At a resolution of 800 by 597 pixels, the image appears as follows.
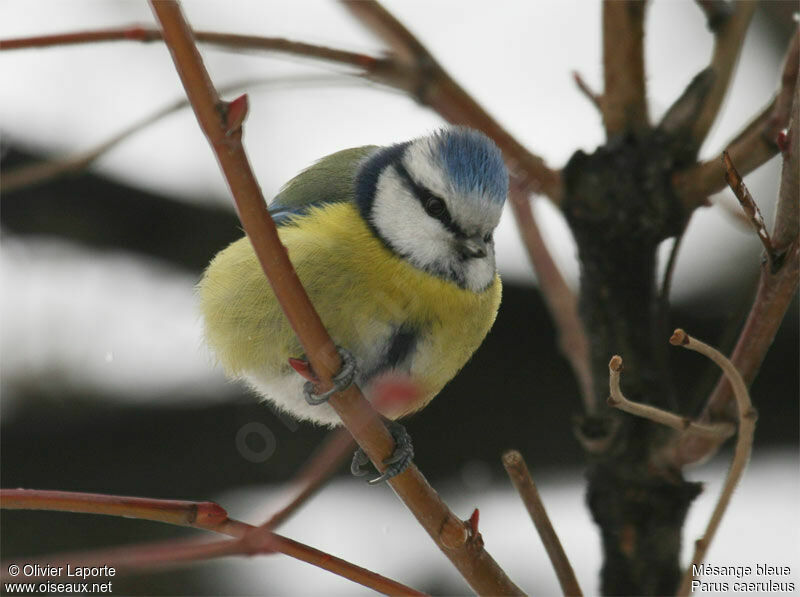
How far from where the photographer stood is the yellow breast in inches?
38.6

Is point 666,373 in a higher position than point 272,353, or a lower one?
lower

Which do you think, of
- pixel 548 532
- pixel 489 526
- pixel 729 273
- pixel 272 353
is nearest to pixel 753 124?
pixel 548 532

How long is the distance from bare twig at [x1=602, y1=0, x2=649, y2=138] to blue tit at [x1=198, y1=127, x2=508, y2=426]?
0.13m

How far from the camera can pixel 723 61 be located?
96 cm

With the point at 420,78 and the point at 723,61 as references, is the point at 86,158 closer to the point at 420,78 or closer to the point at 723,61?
the point at 420,78

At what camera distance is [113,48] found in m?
2.10

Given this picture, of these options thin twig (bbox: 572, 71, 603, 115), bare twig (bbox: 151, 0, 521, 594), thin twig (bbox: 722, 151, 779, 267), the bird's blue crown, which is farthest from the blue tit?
thin twig (bbox: 722, 151, 779, 267)


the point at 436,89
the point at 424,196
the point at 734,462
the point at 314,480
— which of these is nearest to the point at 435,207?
the point at 424,196

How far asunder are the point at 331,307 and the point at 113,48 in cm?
139

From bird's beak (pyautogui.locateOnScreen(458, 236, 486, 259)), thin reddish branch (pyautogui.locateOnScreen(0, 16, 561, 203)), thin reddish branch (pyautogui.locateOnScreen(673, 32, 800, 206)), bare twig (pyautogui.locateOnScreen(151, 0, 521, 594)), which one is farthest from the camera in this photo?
bird's beak (pyautogui.locateOnScreen(458, 236, 486, 259))

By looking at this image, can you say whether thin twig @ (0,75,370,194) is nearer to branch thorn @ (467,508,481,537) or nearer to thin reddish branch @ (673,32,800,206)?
thin reddish branch @ (673,32,800,206)

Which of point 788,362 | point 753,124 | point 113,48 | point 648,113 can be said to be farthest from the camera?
point 113,48

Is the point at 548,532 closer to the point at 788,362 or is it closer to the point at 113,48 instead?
the point at 788,362

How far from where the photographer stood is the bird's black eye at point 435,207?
1042 millimetres
